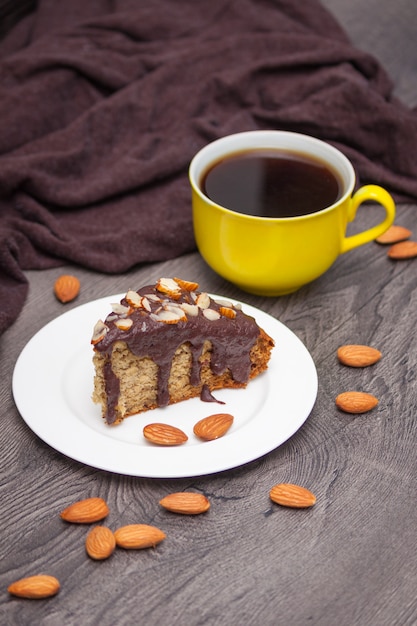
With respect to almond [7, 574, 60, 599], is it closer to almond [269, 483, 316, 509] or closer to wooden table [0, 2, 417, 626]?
wooden table [0, 2, 417, 626]

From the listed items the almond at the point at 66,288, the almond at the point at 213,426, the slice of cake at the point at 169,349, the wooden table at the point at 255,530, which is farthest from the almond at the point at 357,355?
the almond at the point at 66,288

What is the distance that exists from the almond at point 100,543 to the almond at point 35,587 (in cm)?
6

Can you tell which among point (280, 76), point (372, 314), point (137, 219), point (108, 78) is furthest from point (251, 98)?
point (372, 314)

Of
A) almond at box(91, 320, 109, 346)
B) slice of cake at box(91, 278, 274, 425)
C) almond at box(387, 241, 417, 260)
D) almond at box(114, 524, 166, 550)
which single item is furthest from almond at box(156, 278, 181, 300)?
almond at box(387, 241, 417, 260)

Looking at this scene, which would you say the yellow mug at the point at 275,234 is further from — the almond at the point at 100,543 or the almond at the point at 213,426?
the almond at the point at 100,543

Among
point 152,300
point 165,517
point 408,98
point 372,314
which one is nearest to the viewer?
point 165,517

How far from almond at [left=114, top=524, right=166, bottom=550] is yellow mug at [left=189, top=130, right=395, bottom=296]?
20.2 inches

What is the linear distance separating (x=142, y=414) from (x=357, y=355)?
1.19 feet

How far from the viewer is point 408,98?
Answer: 193cm

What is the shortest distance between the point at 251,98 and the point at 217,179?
0.43 meters

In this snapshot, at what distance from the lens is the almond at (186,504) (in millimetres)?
1031

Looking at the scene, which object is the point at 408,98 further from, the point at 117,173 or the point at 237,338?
the point at 237,338

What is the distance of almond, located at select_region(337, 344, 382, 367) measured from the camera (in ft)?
4.19

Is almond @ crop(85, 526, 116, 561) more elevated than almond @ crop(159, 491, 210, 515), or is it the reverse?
almond @ crop(159, 491, 210, 515)
